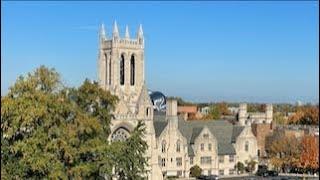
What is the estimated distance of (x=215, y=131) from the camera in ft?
282

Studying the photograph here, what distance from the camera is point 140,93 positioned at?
247ft

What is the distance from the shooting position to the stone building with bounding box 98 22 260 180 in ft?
241

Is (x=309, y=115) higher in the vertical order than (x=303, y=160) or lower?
higher

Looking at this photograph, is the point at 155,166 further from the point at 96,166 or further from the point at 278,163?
the point at 96,166

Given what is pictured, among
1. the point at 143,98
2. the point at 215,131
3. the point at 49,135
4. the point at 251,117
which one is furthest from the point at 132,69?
the point at 49,135

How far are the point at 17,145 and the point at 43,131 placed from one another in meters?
1.81

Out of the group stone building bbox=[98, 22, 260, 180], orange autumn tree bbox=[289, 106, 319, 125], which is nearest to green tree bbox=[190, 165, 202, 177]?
stone building bbox=[98, 22, 260, 180]

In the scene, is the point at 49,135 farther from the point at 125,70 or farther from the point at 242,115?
the point at 242,115

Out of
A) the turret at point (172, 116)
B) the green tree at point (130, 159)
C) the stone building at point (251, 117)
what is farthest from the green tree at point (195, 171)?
the green tree at point (130, 159)

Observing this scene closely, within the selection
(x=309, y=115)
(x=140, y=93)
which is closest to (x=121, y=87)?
(x=140, y=93)

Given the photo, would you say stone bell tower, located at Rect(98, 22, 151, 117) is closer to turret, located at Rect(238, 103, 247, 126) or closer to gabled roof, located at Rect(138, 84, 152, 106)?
gabled roof, located at Rect(138, 84, 152, 106)

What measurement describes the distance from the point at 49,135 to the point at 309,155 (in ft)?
152

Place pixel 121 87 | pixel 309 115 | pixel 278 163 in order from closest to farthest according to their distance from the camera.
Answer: pixel 121 87 < pixel 278 163 < pixel 309 115

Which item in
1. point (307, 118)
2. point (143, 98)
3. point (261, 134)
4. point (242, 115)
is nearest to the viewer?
point (143, 98)
